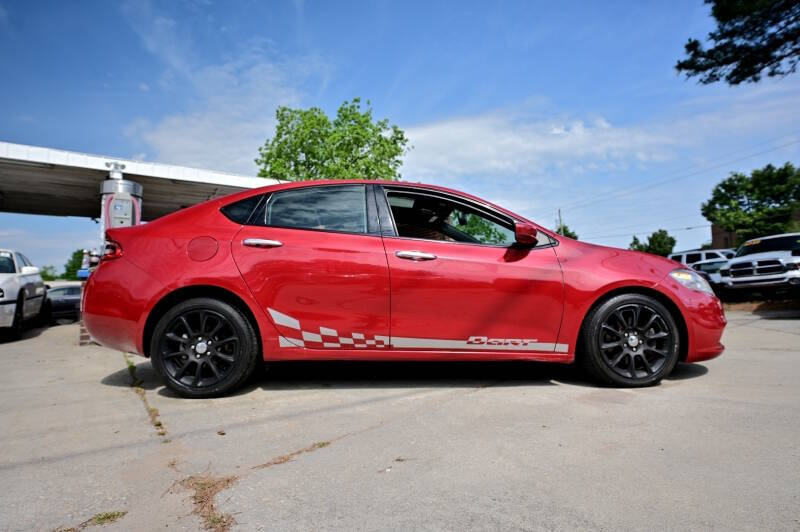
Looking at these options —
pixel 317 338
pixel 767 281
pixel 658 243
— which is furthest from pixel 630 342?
pixel 658 243

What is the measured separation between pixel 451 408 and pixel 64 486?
6.52ft

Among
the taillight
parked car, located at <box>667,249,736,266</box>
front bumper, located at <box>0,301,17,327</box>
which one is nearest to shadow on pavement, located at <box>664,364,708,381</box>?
the taillight

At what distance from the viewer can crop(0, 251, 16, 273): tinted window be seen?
8.11 meters

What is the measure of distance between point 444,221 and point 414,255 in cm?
46

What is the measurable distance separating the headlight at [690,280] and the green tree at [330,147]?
28.3 m

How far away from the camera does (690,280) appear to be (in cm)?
384

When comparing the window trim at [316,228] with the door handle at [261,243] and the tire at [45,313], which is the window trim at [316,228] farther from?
the tire at [45,313]

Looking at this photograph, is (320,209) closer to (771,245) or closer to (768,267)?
(768,267)

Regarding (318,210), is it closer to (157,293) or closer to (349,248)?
(349,248)

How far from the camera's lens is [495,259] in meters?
3.61

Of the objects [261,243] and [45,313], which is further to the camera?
[45,313]

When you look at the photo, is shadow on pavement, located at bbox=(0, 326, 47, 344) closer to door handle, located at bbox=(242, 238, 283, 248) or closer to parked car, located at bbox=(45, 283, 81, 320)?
parked car, located at bbox=(45, 283, 81, 320)

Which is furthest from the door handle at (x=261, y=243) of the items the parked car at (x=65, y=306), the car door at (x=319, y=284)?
the parked car at (x=65, y=306)

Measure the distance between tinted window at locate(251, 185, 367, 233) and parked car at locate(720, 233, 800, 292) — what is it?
1067cm
